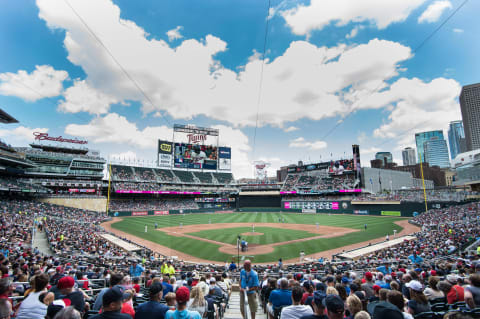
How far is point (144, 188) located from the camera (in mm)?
61969

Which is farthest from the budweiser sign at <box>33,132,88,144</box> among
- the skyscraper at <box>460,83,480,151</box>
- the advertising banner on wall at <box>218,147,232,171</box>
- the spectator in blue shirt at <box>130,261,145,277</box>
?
the skyscraper at <box>460,83,480,151</box>

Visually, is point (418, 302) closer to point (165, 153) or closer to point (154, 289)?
point (154, 289)

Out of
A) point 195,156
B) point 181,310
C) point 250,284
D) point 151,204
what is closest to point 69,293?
point 181,310

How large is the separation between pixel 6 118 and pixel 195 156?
135 feet

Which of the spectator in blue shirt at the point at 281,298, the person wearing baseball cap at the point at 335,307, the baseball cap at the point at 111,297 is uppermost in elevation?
the baseball cap at the point at 111,297

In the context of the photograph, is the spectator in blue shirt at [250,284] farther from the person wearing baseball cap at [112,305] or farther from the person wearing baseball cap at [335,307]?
the person wearing baseball cap at [112,305]

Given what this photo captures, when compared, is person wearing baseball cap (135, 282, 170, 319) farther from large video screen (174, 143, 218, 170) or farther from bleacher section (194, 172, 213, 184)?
bleacher section (194, 172, 213, 184)

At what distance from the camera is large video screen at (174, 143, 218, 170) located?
67.2m

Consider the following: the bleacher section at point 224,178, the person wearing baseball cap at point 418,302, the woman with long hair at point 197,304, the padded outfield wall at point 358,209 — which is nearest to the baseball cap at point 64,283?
the woman with long hair at point 197,304

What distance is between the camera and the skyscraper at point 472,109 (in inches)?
6073

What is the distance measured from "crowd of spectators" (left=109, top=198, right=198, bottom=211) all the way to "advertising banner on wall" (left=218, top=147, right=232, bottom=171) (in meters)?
15.1

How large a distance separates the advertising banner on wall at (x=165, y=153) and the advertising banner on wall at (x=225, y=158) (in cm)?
1624

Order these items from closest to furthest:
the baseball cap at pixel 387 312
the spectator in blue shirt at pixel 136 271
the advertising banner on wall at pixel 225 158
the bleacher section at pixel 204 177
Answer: the baseball cap at pixel 387 312
the spectator in blue shirt at pixel 136 271
the advertising banner on wall at pixel 225 158
the bleacher section at pixel 204 177

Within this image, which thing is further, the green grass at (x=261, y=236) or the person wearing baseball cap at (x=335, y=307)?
the green grass at (x=261, y=236)
